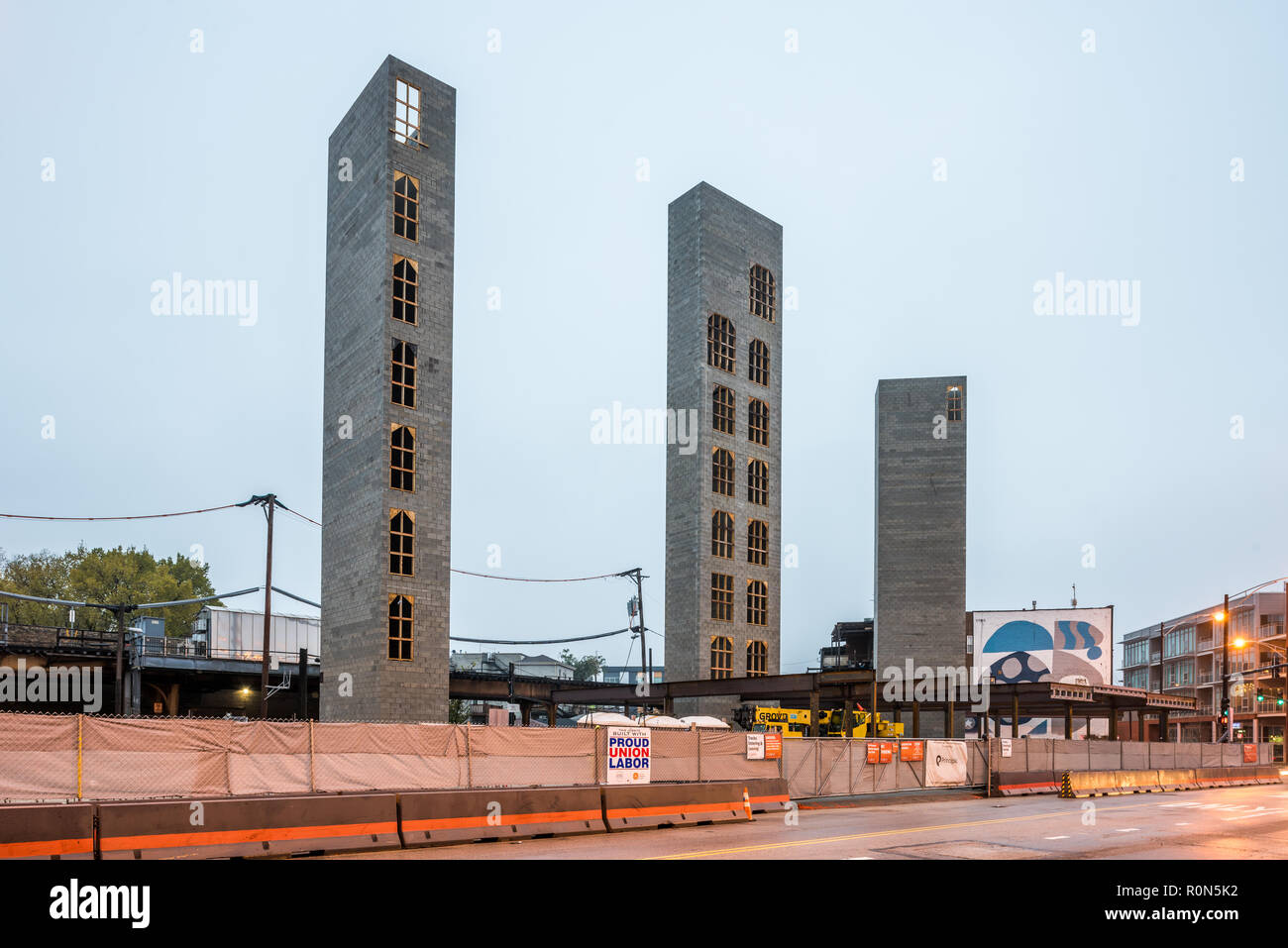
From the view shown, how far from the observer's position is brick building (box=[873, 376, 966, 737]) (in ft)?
262

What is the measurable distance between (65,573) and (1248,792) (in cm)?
10879

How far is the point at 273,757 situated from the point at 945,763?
91.0ft

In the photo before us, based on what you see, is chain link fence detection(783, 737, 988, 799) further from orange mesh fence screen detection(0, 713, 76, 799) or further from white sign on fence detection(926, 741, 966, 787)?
orange mesh fence screen detection(0, 713, 76, 799)

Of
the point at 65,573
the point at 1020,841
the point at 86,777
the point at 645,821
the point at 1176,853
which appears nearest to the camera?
the point at 86,777

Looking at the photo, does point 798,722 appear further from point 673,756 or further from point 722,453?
point 673,756

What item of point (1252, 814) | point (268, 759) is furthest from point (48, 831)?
point (1252, 814)

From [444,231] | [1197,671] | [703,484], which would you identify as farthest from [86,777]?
[1197,671]

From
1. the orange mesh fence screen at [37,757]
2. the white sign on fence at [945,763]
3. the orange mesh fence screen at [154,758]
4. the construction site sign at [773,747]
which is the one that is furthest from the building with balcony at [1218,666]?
the orange mesh fence screen at [37,757]

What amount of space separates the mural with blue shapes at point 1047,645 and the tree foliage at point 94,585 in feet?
257

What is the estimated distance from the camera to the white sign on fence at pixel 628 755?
2508cm
